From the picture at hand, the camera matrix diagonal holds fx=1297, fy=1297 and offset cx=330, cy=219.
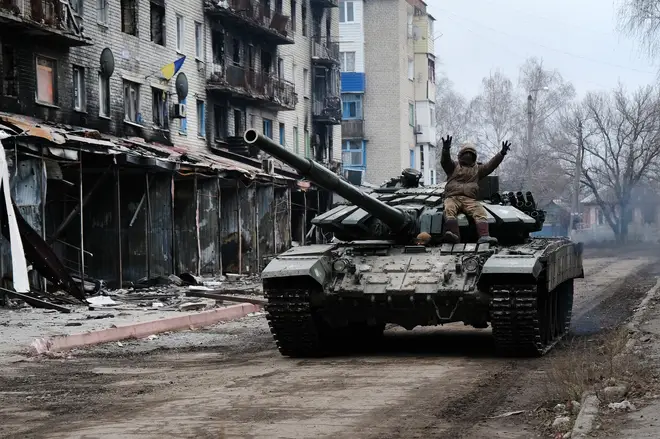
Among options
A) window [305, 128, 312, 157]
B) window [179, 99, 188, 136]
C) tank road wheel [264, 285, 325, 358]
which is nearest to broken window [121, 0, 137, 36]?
window [179, 99, 188, 136]

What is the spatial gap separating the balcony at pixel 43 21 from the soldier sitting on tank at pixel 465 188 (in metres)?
13.2

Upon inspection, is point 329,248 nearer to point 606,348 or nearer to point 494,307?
point 494,307

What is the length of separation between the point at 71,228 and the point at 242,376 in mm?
16283

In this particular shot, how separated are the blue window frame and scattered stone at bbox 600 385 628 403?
5522 cm

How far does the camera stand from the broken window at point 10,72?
27.5 m

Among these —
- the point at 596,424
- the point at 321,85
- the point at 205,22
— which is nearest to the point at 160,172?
the point at 205,22

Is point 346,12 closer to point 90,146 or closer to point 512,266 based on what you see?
point 90,146

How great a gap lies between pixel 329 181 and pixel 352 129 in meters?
50.5

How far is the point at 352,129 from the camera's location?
63969 mm

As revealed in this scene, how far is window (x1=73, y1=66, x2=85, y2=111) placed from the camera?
30531 millimetres

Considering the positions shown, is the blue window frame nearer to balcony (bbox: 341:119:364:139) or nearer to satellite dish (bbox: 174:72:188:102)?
balcony (bbox: 341:119:364:139)

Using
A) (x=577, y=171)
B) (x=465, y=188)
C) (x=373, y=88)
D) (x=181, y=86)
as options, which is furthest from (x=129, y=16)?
(x=577, y=171)

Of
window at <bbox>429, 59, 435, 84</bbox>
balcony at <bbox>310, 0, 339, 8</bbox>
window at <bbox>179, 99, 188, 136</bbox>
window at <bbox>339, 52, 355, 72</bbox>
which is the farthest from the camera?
window at <bbox>429, 59, 435, 84</bbox>

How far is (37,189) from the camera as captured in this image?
878 inches
